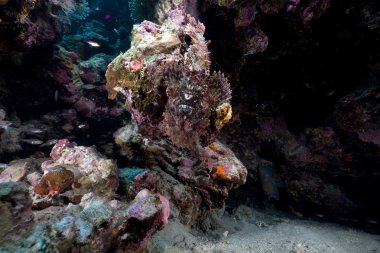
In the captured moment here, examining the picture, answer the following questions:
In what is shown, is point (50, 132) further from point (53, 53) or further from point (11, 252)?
point (11, 252)

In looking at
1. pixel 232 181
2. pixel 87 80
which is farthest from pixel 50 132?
pixel 232 181

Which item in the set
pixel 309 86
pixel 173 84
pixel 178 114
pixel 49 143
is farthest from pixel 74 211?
pixel 309 86

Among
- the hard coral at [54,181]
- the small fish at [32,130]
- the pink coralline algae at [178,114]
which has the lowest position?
the hard coral at [54,181]

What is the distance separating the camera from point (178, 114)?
360 cm

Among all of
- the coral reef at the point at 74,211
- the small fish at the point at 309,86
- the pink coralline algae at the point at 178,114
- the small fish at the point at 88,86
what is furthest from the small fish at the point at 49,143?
the small fish at the point at 309,86

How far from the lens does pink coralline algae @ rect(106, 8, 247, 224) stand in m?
3.67

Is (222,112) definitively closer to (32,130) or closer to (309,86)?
(309,86)

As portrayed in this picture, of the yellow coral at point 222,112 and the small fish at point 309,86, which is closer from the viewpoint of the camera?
the yellow coral at point 222,112

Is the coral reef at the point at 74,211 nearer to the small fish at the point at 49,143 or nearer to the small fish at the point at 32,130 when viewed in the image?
the small fish at the point at 49,143

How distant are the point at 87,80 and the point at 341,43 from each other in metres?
6.59

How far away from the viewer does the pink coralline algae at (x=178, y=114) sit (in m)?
3.67

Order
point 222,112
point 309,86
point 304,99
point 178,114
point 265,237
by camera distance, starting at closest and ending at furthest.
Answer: point 178,114 < point 222,112 < point 265,237 < point 309,86 < point 304,99

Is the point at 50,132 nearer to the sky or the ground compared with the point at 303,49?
nearer to the ground

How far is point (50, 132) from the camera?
7395 mm
